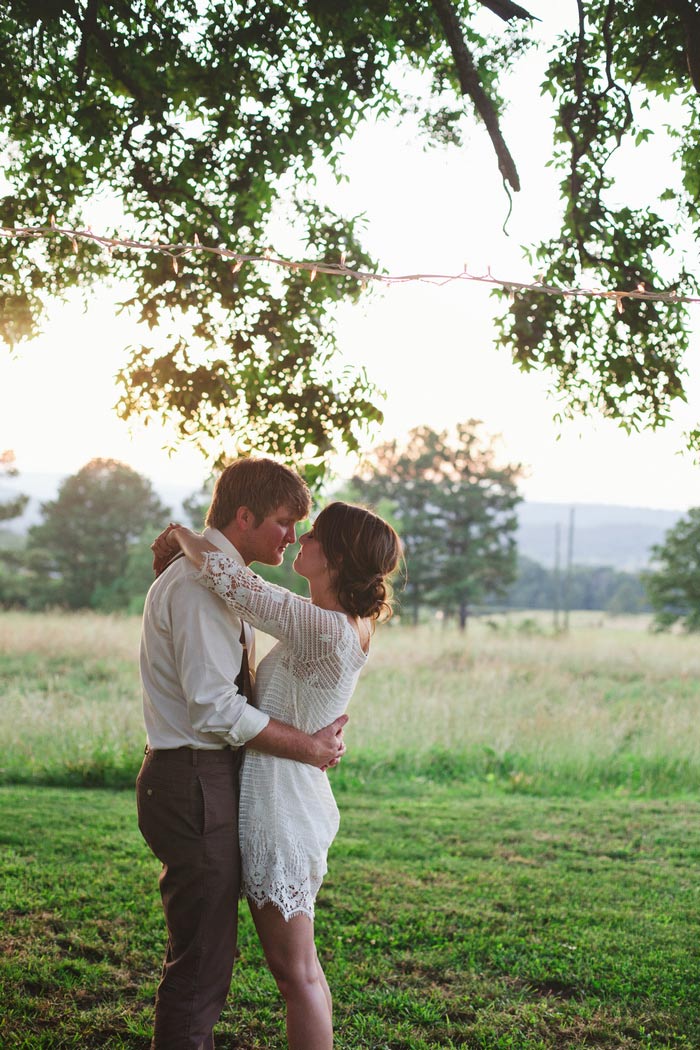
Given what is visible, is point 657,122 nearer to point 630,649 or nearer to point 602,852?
point 602,852

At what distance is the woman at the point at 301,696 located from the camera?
7.97 feet

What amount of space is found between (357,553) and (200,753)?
669mm

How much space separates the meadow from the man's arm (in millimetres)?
1479

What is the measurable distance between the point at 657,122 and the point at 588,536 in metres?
104

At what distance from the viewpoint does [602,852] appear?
604 cm

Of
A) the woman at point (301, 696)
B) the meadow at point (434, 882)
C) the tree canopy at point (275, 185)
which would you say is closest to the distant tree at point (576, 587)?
the meadow at point (434, 882)

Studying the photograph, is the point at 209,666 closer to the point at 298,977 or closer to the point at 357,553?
the point at 357,553

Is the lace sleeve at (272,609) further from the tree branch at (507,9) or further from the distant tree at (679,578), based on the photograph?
the distant tree at (679,578)

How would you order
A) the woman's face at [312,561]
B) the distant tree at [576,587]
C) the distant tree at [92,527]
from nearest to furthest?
the woman's face at [312,561]
the distant tree at [92,527]
the distant tree at [576,587]

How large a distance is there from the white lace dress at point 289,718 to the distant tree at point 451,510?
28459mm

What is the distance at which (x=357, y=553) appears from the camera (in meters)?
2.57

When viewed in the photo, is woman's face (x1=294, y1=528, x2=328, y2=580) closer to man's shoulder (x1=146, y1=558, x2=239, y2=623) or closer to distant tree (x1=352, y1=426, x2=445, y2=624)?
man's shoulder (x1=146, y1=558, x2=239, y2=623)

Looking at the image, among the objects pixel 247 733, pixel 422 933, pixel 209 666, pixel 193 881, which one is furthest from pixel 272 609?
pixel 422 933

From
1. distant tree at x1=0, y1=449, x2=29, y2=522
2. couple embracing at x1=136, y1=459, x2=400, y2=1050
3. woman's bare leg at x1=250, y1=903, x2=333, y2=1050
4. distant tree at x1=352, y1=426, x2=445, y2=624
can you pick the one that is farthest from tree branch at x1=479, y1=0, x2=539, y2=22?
distant tree at x1=352, y1=426, x2=445, y2=624
